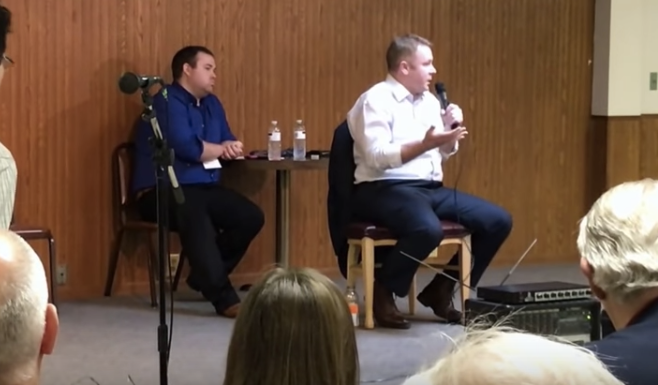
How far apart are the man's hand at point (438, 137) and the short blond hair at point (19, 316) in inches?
136

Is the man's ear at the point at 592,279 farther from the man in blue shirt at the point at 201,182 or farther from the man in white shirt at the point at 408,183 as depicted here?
the man in blue shirt at the point at 201,182

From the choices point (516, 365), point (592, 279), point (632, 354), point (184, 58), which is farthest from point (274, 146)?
point (516, 365)

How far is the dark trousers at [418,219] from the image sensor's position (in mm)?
4770

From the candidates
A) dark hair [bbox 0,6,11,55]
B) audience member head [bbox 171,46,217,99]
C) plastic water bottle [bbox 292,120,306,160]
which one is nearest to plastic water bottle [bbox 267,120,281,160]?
plastic water bottle [bbox 292,120,306,160]

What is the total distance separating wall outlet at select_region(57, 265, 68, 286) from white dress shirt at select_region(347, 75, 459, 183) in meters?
1.62

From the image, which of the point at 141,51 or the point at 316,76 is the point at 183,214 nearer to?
the point at 141,51

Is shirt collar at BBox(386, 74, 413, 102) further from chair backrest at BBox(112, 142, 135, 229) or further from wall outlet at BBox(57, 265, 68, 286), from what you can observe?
wall outlet at BBox(57, 265, 68, 286)

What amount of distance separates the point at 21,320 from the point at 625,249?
105 centimetres

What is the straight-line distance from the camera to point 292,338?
1802mm

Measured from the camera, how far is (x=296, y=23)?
601cm

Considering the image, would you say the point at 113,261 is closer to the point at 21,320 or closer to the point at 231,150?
the point at 231,150

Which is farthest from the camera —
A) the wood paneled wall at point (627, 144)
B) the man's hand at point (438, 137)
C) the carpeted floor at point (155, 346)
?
the wood paneled wall at point (627, 144)

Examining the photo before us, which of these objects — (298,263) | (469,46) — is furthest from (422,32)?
(298,263)

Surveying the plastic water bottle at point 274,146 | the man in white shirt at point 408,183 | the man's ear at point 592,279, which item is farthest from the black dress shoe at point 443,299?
the man's ear at point 592,279
